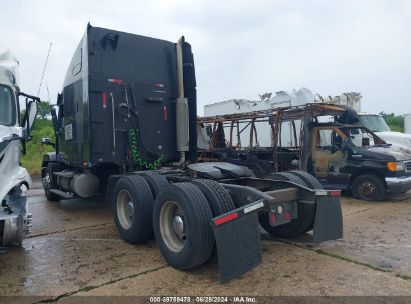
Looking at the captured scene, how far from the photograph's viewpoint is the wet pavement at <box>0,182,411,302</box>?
3.75 m

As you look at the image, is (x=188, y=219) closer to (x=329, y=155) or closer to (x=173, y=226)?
(x=173, y=226)

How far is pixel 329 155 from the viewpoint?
9188mm

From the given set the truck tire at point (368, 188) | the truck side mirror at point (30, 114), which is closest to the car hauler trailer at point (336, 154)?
the truck tire at point (368, 188)

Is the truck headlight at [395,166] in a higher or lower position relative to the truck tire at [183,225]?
higher

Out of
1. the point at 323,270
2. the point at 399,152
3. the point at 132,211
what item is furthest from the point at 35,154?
the point at 323,270

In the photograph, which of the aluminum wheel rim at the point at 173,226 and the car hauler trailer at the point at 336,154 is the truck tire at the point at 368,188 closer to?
the car hauler trailer at the point at 336,154

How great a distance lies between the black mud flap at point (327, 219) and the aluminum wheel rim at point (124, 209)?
2640mm

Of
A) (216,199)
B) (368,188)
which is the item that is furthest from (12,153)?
(368,188)

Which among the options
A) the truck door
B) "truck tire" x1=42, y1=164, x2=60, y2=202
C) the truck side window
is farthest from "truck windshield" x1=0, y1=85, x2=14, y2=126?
the truck side window

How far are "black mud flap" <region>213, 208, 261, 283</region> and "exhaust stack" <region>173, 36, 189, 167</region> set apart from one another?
3.59m

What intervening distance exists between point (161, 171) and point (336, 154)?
4929 millimetres

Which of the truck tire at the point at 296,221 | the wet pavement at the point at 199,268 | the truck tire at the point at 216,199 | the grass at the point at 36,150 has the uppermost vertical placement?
the grass at the point at 36,150

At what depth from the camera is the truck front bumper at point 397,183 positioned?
8312mm

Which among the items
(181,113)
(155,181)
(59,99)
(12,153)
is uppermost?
(59,99)
